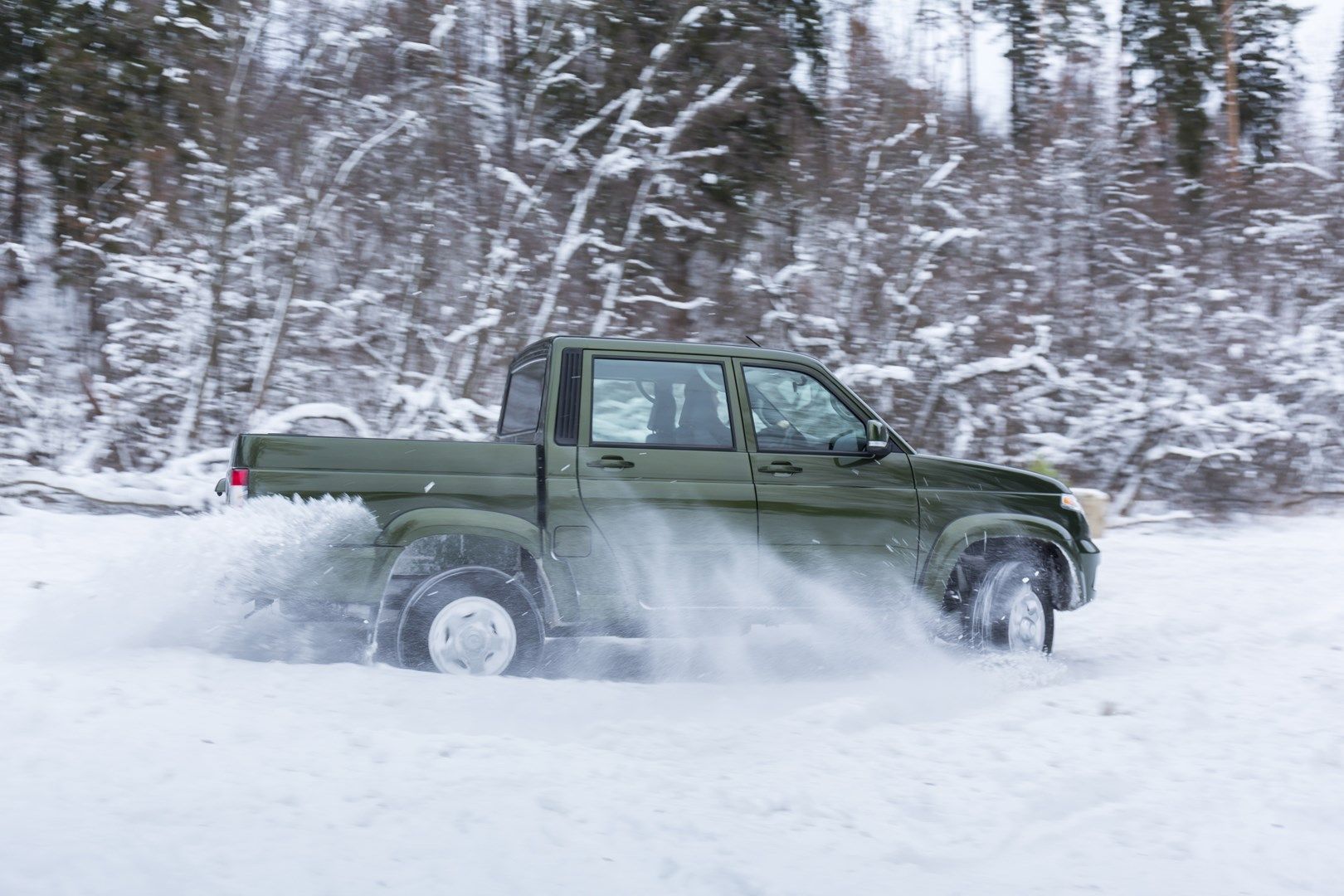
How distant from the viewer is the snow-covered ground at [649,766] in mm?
3271

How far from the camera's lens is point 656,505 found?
5.55 m

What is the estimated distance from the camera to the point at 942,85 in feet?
49.7

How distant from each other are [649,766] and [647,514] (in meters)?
1.53

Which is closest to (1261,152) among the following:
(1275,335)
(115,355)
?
(1275,335)

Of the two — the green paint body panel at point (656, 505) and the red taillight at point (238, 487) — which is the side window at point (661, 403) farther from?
the red taillight at point (238, 487)

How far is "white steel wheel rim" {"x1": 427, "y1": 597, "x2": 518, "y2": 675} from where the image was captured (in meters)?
5.43

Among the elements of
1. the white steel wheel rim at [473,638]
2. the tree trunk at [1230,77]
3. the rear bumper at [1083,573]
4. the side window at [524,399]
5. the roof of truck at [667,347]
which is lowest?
the white steel wheel rim at [473,638]

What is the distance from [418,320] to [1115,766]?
1035cm

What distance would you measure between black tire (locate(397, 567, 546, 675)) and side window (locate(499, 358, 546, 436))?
85 cm

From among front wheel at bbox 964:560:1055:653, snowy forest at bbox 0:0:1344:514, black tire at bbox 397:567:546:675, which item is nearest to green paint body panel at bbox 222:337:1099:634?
black tire at bbox 397:567:546:675

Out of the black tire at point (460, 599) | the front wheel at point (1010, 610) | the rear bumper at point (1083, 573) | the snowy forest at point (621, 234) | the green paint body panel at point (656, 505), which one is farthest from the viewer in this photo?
the snowy forest at point (621, 234)

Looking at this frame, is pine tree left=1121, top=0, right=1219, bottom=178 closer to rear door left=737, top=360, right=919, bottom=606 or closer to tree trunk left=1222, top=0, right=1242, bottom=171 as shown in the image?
tree trunk left=1222, top=0, right=1242, bottom=171

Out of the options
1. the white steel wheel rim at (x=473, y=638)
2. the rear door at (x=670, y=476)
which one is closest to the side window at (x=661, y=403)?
the rear door at (x=670, y=476)

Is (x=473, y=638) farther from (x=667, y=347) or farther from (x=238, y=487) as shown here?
(x=667, y=347)
